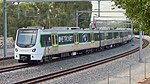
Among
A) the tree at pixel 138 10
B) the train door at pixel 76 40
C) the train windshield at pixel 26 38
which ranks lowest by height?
the train door at pixel 76 40

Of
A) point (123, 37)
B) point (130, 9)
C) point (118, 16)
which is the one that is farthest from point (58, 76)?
point (118, 16)

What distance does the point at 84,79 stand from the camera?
18906 mm

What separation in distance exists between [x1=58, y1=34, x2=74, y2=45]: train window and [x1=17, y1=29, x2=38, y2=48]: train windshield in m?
3.69

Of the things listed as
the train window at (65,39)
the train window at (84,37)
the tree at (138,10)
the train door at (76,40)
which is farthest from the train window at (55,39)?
the tree at (138,10)

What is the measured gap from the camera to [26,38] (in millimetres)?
25391

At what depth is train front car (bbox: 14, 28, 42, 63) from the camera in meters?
24.8

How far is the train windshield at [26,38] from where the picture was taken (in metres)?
25.1

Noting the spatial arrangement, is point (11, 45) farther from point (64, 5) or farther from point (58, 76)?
point (64, 5)

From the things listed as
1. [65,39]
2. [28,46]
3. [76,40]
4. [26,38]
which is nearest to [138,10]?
[28,46]

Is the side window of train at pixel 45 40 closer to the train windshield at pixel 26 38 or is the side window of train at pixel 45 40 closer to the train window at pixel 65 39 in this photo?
the train windshield at pixel 26 38

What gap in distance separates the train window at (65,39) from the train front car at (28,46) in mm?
3720

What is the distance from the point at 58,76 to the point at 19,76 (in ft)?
6.98

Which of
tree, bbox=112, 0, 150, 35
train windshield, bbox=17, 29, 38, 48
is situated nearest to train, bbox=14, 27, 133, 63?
train windshield, bbox=17, 29, 38, 48

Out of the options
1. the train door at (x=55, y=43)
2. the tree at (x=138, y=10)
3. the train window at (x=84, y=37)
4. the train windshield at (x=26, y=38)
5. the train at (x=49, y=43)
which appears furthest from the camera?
the train window at (x=84, y=37)
